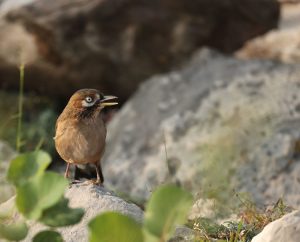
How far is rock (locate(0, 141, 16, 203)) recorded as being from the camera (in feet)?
21.5

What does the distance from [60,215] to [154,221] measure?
1.44ft

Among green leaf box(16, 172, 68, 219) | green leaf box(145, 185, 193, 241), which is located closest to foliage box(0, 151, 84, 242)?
green leaf box(16, 172, 68, 219)

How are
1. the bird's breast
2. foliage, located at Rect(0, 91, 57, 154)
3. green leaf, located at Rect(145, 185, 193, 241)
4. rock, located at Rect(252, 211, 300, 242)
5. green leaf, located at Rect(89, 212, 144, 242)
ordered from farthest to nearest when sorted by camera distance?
1. foliage, located at Rect(0, 91, 57, 154)
2. the bird's breast
3. rock, located at Rect(252, 211, 300, 242)
4. green leaf, located at Rect(89, 212, 144, 242)
5. green leaf, located at Rect(145, 185, 193, 241)

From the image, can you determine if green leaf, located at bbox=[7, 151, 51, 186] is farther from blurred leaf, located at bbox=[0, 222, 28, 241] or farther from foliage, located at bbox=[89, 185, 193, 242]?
foliage, located at bbox=[89, 185, 193, 242]

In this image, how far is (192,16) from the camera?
9.68m

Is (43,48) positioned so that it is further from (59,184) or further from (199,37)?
(59,184)

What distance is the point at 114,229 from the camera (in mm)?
3102

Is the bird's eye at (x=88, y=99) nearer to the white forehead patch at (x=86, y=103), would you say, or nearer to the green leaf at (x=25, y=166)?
the white forehead patch at (x=86, y=103)

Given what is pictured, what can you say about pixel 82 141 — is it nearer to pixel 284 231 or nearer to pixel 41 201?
pixel 284 231

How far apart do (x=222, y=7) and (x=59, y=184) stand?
6.96m

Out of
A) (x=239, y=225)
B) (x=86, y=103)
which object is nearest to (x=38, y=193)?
(x=239, y=225)

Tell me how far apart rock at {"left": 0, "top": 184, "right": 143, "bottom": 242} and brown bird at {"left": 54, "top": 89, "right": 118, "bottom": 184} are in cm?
63

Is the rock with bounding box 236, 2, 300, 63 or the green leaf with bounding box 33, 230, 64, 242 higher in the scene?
the green leaf with bounding box 33, 230, 64, 242

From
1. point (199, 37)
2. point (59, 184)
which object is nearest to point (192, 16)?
point (199, 37)
